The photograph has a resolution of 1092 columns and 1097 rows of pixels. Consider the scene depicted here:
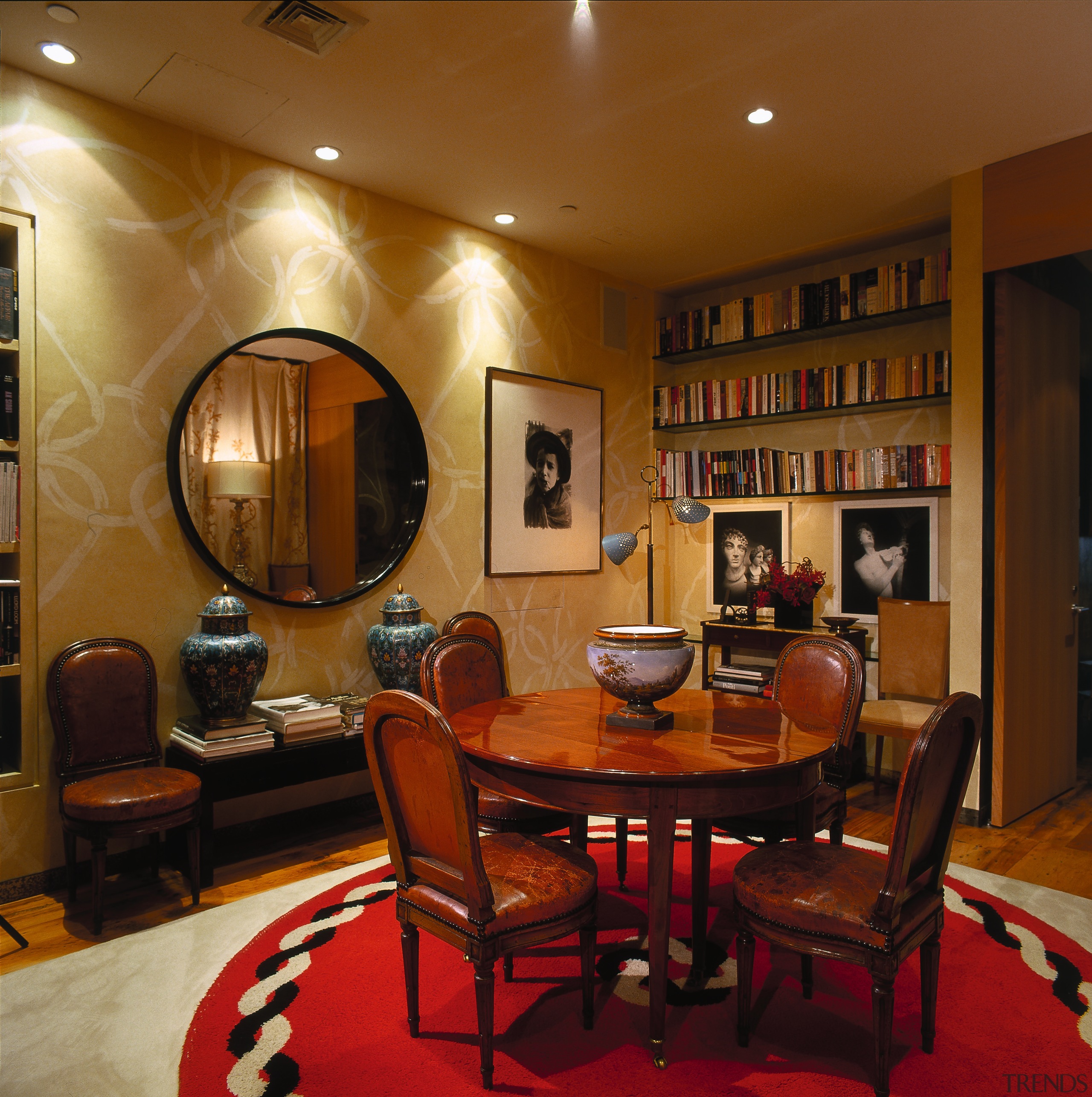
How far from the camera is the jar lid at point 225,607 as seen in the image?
3256mm

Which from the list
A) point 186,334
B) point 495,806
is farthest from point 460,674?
point 186,334

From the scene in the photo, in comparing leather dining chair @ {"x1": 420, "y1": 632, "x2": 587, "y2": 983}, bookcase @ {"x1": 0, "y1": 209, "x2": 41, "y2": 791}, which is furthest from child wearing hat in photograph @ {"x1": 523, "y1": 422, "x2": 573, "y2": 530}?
bookcase @ {"x1": 0, "y1": 209, "x2": 41, "y2": 791}

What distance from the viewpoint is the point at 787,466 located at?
15.6ft

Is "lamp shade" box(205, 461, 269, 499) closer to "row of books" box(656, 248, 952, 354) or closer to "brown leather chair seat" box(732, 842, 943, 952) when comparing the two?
"brown leather chair seat" box(732, 842, 943, 952)

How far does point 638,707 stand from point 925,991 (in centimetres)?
102

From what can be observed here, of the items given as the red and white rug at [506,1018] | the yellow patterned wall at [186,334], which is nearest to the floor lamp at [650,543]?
the yellow patterned wall at [186,334]

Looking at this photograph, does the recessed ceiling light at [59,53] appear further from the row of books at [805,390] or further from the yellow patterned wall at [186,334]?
the row of books at [805,390]

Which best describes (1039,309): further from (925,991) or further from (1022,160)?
(925,991)

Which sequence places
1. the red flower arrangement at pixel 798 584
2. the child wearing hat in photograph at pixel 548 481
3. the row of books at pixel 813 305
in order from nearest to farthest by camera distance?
the row of books at pixel 813 305 < the red flower arrangement at pixel 798 584 < the child wearing hat in photograph at pixel 548 481

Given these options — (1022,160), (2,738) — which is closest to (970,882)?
(1022,160)

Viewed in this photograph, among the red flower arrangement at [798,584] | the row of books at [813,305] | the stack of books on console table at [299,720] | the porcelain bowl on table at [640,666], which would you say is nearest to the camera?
the porcelain bowl on table at [640,666]

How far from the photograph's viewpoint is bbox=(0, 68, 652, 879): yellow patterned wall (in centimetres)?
301

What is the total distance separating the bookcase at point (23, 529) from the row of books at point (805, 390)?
3654 mm

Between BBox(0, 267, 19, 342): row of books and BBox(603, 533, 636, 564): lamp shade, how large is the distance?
2433mm
